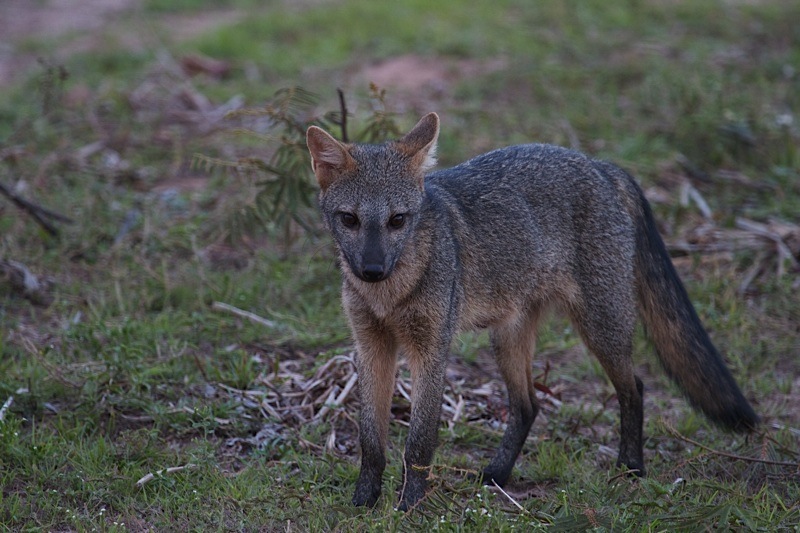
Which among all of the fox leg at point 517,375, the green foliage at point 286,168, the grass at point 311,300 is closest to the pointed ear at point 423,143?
the fox leg at point 517,375

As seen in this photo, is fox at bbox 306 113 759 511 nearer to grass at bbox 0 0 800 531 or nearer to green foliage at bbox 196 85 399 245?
grass at bbox 0 0 800 531

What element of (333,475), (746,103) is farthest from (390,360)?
(746,103)

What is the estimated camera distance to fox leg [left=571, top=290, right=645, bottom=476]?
550 centimetres

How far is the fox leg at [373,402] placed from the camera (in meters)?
5.00

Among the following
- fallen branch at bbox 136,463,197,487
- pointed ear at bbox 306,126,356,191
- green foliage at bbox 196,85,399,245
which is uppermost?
pointed ear at bbox 306,126,356,191

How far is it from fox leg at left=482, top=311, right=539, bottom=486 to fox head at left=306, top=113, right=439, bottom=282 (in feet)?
3.65

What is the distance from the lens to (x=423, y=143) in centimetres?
505

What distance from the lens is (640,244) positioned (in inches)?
226

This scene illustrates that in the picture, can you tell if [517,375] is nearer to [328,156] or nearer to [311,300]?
[328,156]

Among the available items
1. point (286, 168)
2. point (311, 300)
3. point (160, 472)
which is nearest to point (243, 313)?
point (311, 300)

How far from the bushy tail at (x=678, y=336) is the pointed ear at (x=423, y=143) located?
4.74ft

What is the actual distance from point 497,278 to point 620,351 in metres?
0.81

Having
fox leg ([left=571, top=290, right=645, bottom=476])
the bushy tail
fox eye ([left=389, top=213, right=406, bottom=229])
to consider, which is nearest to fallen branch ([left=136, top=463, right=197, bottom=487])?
fox eye ([left=389, top=213, right=406, bottom=229])

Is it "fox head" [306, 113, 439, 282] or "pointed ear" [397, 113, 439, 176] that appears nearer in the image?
"fox head" [306, 113, 439, 282]
